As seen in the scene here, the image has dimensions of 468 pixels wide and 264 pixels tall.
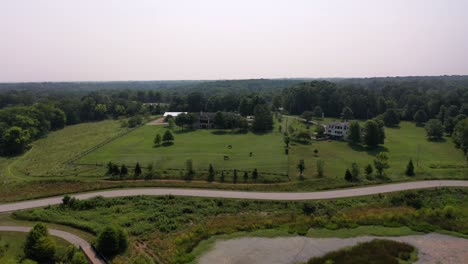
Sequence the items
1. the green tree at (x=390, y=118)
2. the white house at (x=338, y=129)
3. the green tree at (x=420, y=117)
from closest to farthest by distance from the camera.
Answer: the white house at (x=338, y=129) < the green tree at (x=390, y=118) < the green tree at (x=420, y=117)

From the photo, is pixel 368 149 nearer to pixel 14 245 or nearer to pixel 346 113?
pixel 346 113

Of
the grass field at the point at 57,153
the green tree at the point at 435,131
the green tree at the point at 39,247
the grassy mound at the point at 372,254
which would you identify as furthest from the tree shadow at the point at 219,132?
the green tree at the point at 39,247

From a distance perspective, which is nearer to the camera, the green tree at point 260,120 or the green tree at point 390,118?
the green tree at point 260,120

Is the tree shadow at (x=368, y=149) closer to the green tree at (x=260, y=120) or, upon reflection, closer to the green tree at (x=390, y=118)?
the green tree at (x=260, y=120)

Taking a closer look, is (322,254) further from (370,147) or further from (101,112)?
(101,112)

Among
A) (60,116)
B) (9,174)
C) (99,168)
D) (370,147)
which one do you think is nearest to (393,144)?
(370,147)

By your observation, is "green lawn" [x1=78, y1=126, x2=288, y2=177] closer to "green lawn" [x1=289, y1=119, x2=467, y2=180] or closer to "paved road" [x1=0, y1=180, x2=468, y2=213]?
"green lawn" [x1=289, y1=119, x2=467, y2=180]
